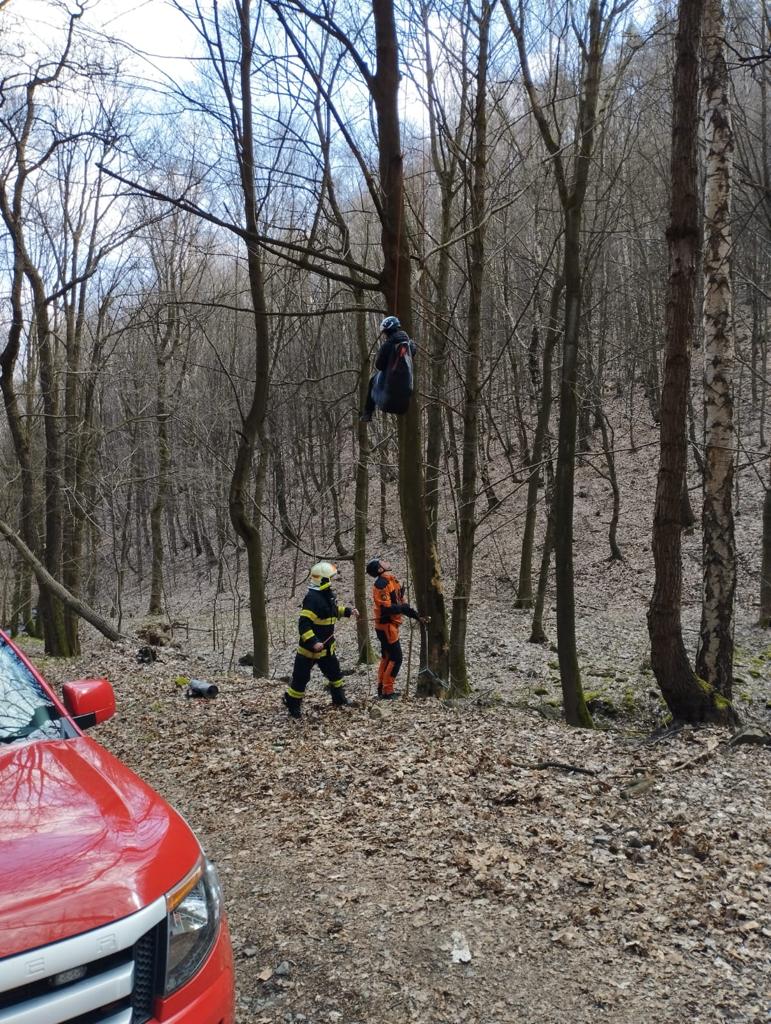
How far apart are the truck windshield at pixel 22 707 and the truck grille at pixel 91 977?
1.36 m

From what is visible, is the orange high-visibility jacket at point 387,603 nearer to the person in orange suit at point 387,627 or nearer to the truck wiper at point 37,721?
the person in orange suit at point 387,627

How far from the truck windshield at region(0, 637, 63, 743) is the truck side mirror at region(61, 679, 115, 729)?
0.09 metres

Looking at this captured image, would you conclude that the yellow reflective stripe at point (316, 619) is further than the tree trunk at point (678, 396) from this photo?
Yes

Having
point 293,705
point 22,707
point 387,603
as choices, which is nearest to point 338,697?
point 293,705

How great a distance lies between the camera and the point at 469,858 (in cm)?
486

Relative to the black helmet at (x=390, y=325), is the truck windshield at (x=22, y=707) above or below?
below

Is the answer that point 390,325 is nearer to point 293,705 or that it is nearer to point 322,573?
point 322,573

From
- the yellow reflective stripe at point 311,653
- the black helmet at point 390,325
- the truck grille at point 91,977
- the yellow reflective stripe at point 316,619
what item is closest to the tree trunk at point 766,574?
the yellow reflective stripe at point 316,619

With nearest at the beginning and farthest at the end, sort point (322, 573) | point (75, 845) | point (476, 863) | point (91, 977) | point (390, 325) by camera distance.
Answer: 1. point (91, 977)
2. point (75, 845)
3. point (476, 863)
4. point (390, 325)
5. point (322, 573)

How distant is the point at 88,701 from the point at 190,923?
4.78 ft

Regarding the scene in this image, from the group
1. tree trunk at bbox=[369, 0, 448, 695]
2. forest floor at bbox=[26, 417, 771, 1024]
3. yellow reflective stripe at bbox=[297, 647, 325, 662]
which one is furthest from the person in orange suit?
yellow reflective stripe at bbox=[297, 647, 325, 662]

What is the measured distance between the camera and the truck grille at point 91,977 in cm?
205

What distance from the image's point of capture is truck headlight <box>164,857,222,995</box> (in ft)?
8.00

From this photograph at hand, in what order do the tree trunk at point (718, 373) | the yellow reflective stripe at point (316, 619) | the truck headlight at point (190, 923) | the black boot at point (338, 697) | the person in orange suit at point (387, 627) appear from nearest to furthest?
the truck headlight at point (190, 923), the tree trunk at point (718, 373), the yellow reflective stripe at point (316, 619), the black boot at point (338, 697), the person in orange suit at point (387, 627)
